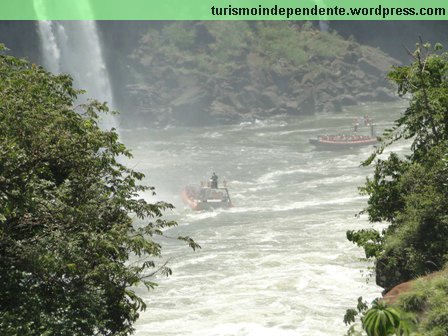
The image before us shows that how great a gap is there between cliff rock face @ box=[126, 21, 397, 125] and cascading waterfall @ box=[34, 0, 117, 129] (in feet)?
12.0

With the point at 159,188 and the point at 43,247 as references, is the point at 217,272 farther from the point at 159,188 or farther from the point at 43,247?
the point at 159,188

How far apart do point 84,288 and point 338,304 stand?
11.6m

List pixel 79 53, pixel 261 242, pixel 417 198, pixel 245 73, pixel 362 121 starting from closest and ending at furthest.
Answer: pixel 417 198
pixel 261 242
pixel 362 121
pixel 79 53
pixel 245 73

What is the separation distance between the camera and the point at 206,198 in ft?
122

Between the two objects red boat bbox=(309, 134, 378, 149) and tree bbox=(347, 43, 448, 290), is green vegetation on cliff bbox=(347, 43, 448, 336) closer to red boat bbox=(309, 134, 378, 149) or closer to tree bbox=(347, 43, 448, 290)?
tree bbox=(347, 43, 448, 290)

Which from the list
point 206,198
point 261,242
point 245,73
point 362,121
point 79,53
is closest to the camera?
point 261,242

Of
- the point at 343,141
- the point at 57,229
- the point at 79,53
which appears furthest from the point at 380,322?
the point at 79,53

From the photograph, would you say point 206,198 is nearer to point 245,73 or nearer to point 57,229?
point 57,229

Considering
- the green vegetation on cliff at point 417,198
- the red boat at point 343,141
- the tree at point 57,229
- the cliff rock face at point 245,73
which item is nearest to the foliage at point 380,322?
the green vegetation on cliff at point 417,198

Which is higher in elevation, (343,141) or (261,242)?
(343,141)

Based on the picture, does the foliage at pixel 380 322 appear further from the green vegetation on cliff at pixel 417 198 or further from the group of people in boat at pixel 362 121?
the group of people in boat at pixel 362 121

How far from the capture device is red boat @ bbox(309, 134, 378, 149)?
52.3 metres

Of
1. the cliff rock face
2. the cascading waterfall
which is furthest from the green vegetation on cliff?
the cliff rock face

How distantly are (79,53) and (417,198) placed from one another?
64.5m
